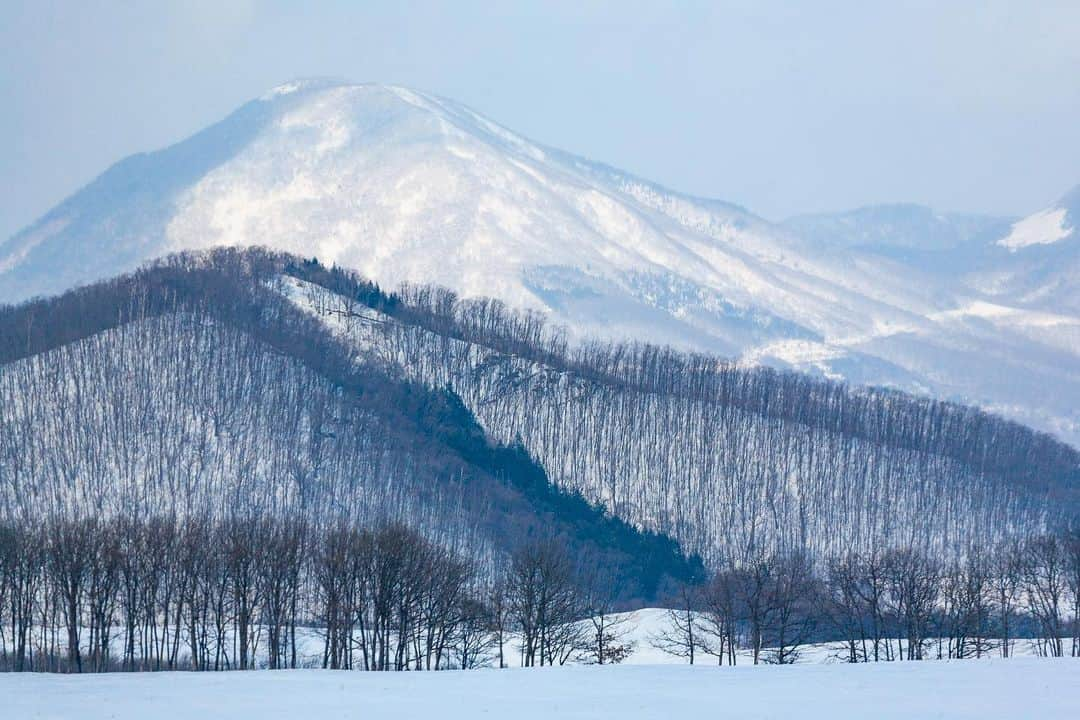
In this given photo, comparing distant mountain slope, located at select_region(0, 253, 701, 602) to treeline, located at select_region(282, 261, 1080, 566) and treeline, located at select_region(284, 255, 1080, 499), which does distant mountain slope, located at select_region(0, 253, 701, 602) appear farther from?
treeline, located at select_region(284, 255, 1080, 499)

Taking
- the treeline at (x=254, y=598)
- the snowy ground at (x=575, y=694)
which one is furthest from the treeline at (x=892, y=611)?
the snowy ground at (x=575, y=694)

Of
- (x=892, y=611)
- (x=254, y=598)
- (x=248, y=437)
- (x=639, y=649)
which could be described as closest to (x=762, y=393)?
(x=248, y=437)

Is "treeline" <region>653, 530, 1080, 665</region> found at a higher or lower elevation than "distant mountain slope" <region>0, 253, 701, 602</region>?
lower

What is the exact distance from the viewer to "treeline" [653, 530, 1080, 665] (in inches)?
2707

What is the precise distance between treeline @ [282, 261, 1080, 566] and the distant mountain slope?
4313 mm

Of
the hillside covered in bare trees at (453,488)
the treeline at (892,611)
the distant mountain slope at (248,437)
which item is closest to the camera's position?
the hillside covered in bare trees at (453,488)

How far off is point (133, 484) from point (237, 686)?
62550mm

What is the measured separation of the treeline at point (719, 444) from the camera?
12300cm

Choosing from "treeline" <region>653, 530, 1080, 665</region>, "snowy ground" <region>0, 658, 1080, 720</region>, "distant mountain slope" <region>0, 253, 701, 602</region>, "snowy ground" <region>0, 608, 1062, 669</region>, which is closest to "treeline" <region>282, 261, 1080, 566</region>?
"distant mountain slope" <region>0, 253, 701, 602</region>

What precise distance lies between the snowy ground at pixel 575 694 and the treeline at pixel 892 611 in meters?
14.4

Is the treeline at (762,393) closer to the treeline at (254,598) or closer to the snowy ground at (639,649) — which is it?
the snowy ground at (639,649)

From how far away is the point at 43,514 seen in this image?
9919 cm

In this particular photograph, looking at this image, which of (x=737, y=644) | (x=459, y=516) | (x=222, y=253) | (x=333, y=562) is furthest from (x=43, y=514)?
(x=222, y=253)

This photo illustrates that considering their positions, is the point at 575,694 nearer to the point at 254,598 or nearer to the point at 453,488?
the point at 254,598
